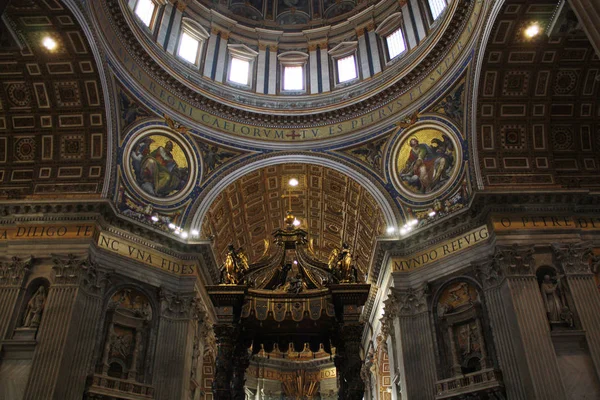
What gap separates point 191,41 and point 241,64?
2352 mm

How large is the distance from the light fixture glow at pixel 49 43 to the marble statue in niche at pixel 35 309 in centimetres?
696

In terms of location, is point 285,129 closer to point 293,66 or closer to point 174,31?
point 293,66

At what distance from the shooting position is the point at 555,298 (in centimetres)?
1308

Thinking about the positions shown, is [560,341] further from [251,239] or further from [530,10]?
[251,239]

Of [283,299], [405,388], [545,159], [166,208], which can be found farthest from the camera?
[166,208]

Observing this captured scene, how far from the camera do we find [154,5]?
19141 millimetres

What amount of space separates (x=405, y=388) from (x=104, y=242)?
9971 millimetres

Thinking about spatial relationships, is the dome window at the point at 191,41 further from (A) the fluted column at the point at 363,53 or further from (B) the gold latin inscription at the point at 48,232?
(B) the gold latin inscription at the point at 48,232

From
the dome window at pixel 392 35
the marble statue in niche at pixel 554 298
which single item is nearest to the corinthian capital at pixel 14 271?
the marble statue in niche at pixel 554 298

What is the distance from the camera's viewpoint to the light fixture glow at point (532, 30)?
13812 millimetres

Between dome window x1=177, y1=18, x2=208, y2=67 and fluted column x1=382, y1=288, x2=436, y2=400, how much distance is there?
12.4 meters

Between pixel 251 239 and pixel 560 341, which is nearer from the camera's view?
pixel 560 341

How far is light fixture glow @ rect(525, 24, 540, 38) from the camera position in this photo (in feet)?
45.3

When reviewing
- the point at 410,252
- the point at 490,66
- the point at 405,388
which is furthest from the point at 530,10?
the point at 405,388
